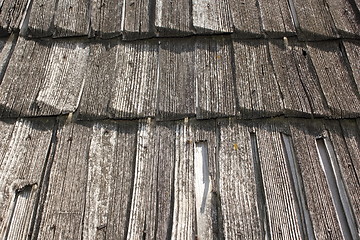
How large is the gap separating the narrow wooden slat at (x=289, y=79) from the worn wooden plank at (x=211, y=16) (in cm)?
34

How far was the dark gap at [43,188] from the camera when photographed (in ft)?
5.62

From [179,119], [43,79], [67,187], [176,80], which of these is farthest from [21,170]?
[176,80]

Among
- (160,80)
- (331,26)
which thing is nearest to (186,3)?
(160,80)

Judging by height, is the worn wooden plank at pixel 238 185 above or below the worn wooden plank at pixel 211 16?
below

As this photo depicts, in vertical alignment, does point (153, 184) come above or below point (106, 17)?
below

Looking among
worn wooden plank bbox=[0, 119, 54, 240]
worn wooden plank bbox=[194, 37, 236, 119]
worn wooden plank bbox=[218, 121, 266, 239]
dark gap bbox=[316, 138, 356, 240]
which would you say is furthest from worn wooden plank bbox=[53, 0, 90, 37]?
dark gap bbox=[316, 138, 356, 240]

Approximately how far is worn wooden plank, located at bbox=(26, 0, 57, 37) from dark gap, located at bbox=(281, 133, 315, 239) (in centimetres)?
171

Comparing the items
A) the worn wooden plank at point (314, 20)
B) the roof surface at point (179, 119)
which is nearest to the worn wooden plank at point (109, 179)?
the roof surface at point (179, 119)

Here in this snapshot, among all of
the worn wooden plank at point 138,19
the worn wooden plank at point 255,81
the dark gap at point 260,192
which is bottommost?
the dark gap at point 260,192

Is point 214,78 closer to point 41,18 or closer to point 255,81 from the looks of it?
point 255,81

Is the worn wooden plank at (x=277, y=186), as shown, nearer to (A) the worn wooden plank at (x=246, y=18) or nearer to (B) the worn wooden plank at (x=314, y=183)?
(B) the worn wooden plank at (x=314, y=183)

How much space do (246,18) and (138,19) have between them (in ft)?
2.45

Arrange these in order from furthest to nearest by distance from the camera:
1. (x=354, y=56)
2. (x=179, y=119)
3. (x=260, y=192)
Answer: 1. (x=354, y=56)
2. (x=179, y=119)
3. (x=260, y=192)

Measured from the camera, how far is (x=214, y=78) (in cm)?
218
